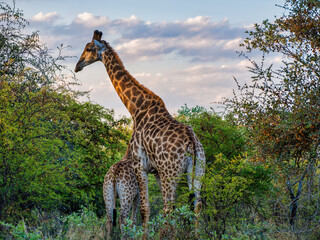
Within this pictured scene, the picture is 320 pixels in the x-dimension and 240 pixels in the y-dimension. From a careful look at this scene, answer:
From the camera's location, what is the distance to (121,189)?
9.88m

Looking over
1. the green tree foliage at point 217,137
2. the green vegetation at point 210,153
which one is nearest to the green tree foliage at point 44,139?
the green vegetation at point 210,153

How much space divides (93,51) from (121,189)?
376 centimetres

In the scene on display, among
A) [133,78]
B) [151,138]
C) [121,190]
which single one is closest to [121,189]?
[121,190]

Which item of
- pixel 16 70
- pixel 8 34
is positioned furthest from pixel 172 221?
pixel 8 34

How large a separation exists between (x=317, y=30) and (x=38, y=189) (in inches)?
309

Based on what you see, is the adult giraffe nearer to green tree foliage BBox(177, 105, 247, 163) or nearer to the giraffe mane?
the giraffe mane

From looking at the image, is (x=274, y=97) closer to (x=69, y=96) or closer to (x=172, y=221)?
(x=172, y=221)

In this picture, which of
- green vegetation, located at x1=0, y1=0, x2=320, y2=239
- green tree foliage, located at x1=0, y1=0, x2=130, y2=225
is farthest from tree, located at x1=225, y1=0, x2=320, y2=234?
green tree foliage, located at x1=0, y1=0, x2=130, y2=225

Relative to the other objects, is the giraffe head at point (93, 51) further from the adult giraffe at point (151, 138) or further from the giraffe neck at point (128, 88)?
the giraffe neck at point (128, 88)

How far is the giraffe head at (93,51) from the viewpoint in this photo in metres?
10.9

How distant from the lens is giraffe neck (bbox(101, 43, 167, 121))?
9880mm

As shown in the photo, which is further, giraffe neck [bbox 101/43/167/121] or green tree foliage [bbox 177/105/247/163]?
green tree foliage [bbox 177/105/247/163]

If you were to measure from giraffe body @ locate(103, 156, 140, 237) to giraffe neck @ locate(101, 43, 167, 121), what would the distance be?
1.31m

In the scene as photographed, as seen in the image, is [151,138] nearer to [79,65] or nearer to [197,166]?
[197,166]
